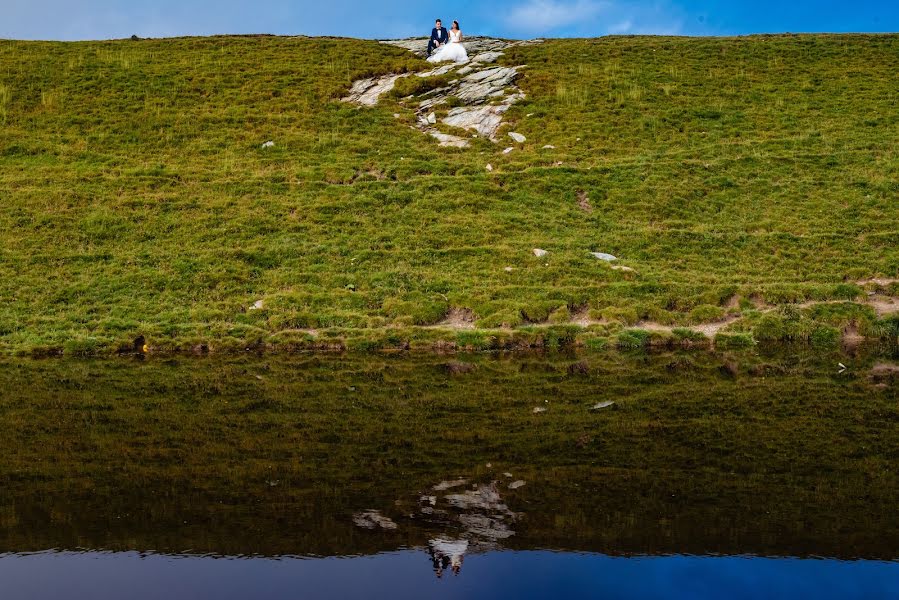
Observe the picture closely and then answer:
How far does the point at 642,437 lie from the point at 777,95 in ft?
151

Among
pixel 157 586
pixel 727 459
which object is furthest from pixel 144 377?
pixel 727 459

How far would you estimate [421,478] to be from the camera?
37.9ft

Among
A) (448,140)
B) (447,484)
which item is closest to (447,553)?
(447,484)

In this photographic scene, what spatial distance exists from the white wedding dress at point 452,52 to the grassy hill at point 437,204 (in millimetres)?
1967

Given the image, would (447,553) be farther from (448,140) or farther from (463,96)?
(463,96)

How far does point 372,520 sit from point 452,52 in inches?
2122

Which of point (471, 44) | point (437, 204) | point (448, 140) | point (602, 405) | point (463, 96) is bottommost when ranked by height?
point (602, 405)

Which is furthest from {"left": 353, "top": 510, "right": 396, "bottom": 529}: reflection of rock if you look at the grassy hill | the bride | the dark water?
the bride

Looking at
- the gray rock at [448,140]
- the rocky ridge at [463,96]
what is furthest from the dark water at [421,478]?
the rocky ridge at [463,96]

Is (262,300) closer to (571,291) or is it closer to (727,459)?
(571,291)

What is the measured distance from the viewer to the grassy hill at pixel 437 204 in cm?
2833

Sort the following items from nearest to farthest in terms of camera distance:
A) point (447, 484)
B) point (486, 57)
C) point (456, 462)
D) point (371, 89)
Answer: point (447, 484), point (456, 462), point (371, 89), point (486, 57)

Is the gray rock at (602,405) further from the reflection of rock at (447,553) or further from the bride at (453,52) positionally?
the bride at (453,52)

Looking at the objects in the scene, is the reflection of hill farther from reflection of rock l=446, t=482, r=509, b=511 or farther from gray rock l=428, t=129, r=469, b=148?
gray rock l=428, t=129, r=469, b=148
